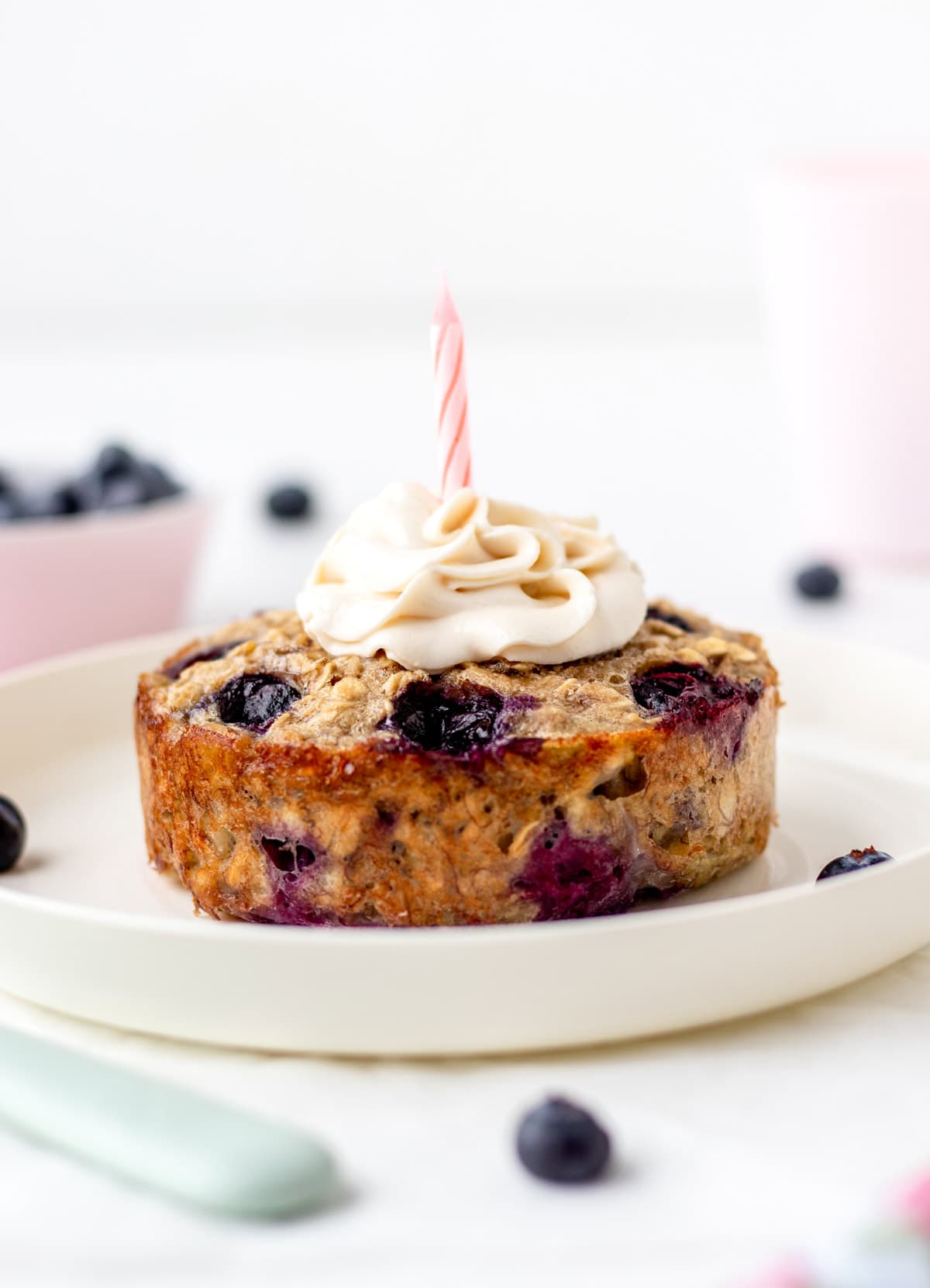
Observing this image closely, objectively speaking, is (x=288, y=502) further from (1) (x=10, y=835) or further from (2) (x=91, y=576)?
(1) (x=10, y=835)

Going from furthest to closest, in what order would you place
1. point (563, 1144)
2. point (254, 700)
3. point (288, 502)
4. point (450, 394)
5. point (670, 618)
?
point (288, 502) < point (670, 618) < point (450, 394) < point (254, 700) < point (563, 1144)

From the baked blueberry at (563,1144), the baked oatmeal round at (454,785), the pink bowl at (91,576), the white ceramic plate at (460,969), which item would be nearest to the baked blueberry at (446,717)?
the baked oatmeal round at (454,785)

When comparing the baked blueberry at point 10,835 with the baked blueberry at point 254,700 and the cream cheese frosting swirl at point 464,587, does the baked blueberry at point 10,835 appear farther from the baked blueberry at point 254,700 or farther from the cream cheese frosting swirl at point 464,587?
the cream cheese frosting swirl at point 464,587

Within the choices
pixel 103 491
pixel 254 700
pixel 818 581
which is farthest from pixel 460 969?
pixel 818 581

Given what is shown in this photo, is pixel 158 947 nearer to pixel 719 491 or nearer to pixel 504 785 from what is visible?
pixel 504 785

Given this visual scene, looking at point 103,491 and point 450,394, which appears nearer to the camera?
point 450,394
